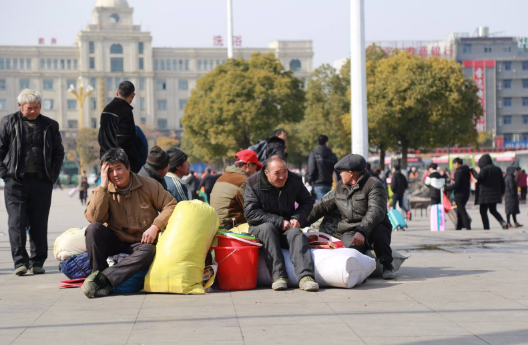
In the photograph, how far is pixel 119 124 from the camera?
29.4 feet

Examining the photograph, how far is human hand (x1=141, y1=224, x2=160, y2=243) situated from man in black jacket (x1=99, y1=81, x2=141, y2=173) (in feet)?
5.52

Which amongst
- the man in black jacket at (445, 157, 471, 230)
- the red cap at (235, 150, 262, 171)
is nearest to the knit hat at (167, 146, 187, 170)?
the red cap at (235, 150, 262, 171)

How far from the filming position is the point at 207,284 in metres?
7.61

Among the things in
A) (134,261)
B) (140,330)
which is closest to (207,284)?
(134,261)

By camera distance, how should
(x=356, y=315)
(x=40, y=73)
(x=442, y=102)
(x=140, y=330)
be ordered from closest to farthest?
(x=140, y=330) → (x=356, y=315) → (x=442, y=102) → (x=40, y=73)

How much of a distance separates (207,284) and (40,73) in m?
127

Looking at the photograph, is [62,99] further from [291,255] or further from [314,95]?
[291,255]


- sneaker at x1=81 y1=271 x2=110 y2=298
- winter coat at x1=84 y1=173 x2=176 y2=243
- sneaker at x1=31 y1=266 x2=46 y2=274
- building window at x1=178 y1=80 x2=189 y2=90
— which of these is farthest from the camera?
building window at x1=178 y1=80 x2=189 y2=90

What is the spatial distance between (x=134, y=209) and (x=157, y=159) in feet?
4.26

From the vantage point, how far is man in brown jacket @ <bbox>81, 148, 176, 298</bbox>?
739cm

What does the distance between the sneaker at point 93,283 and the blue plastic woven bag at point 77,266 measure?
0.66 meters

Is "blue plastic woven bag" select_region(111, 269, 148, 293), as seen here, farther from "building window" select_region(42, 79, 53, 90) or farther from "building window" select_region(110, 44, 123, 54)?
"building window" select_region(42, 79, 53, 90)

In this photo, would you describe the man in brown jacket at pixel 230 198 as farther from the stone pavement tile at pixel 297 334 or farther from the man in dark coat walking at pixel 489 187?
the man in dark coat walking at pixel 489 187

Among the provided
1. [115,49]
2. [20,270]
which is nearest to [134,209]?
[20,270]
